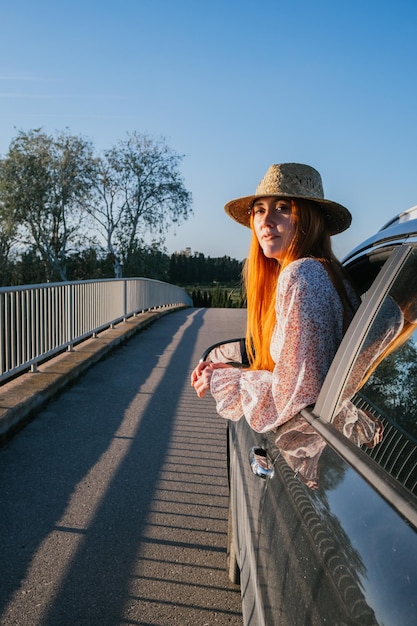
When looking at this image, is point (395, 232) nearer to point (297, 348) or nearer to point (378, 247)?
point (378, 247)

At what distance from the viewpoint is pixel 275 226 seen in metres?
2.80

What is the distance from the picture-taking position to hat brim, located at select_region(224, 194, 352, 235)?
9.00ft

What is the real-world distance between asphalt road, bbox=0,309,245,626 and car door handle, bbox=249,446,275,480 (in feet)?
3.89

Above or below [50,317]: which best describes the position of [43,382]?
below

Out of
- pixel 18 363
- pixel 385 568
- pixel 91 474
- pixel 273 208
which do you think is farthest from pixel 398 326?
pixel 18 363

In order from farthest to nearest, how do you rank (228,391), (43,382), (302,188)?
(43,382) < (302,188) < (228,391)

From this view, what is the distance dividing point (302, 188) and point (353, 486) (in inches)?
57.5

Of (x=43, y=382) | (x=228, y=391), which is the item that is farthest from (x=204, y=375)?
(x=43, y=382)

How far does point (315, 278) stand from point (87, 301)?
32.4 feet

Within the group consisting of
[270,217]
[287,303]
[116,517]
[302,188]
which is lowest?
[116,517]

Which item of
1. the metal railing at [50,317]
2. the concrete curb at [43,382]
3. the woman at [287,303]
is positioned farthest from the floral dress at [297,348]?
the metal railing at [50,317]

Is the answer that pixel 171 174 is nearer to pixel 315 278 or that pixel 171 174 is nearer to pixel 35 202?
pixel 35 202

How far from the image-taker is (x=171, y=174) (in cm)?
4988

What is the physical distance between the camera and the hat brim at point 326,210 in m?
2.74
